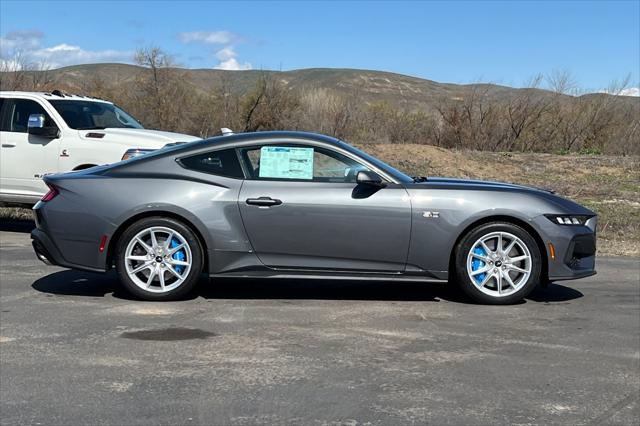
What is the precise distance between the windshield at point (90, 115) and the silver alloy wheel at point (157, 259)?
484 cm

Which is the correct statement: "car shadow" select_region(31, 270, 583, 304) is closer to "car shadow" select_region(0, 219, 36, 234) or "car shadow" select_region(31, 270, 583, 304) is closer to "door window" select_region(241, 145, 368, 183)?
"door window" select_region(241, 145, 368, 183)

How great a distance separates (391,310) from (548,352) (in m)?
1.55

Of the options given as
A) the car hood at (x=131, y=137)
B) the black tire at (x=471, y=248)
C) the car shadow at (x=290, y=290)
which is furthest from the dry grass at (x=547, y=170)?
the car hood at (x=131, y=137)

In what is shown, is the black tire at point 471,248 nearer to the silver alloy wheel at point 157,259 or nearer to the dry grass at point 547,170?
the silver alloy wheel at point 157,259

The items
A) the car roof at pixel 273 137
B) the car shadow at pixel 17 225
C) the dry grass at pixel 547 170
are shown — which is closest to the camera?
the car roof at pixel 273 137

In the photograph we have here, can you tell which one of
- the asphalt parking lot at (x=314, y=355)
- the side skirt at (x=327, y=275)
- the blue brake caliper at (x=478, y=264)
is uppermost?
the blue brake caliper at (x=478, y=264)

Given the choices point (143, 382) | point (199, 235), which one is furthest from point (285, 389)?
point (199, 235)

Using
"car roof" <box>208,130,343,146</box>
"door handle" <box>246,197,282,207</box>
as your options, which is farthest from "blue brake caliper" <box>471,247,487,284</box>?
"door handle" <box>246,197,282,207</box>

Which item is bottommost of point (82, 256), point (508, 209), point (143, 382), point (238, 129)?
point (143, 382)

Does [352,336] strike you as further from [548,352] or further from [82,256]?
[82,256]

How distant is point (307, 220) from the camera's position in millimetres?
6555

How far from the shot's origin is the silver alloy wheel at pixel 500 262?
6.66 metres

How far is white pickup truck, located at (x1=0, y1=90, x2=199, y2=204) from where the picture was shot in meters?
10.5

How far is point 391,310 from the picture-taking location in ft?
21.5
